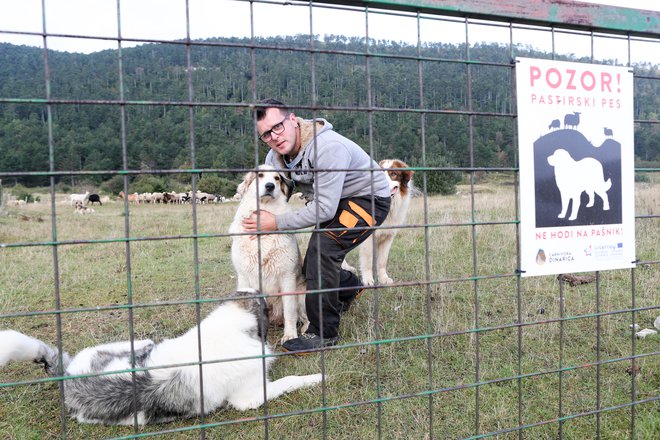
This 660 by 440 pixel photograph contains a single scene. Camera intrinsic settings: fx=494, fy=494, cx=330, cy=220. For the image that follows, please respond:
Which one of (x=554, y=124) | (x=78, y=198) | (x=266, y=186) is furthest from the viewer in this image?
(x=78, y=198)

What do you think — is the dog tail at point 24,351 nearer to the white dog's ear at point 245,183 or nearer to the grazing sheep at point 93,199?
the white dog's ear at point 245,183

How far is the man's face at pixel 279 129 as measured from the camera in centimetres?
352

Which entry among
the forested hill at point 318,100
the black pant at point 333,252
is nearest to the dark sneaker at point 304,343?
the black pant at point 333,252

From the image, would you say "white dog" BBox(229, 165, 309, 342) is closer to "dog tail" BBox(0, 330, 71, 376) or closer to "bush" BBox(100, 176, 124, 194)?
"bush" BBox(100, 176, 124, 194)

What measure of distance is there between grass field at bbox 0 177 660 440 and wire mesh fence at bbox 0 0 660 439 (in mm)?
19

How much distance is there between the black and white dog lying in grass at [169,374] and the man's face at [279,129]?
127cm

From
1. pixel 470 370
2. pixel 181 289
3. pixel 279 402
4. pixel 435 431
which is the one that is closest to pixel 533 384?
pixel 470 370

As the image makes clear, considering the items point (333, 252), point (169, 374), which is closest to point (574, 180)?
point (333, 252)

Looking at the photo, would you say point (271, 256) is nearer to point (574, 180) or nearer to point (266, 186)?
point (266, 186)

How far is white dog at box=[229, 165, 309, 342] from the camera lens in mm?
4414

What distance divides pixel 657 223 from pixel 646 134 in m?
8.31

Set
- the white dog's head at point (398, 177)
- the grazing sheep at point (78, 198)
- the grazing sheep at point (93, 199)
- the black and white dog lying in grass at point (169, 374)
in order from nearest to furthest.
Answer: the black and white dog lying in grass at point (169, 374) < the white dog's head at point (398, 177) < the grazing sheep at point (78, 198) < the grazing sheep at point (93, 199)

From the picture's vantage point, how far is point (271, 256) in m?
4.45

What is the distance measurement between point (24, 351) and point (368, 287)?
6.69 feet
